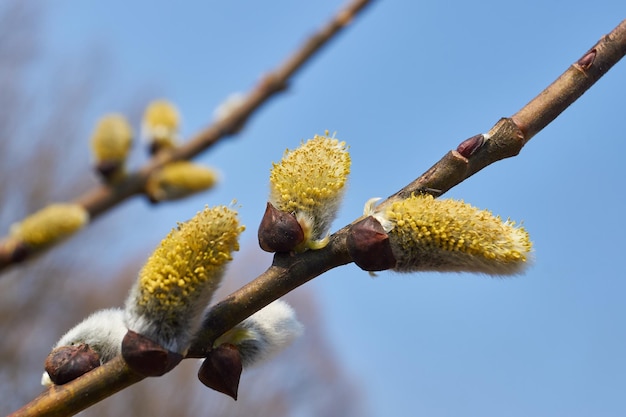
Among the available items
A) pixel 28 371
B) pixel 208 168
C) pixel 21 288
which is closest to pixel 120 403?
pixel 28 371

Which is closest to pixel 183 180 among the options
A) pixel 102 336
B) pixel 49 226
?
pixel 49 226

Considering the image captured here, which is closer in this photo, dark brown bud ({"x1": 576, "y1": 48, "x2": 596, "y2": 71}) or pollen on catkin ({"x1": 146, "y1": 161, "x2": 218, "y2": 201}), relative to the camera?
dark brown bud ({"x1": 576, "y1": 48, "x2": 596, "y2": 71})

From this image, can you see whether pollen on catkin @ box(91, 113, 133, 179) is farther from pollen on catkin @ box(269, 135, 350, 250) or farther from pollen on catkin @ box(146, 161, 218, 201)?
pollen on catkin @ box(269, 135, 350, 250)

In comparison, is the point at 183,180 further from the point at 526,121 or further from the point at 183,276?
the point at 526,121

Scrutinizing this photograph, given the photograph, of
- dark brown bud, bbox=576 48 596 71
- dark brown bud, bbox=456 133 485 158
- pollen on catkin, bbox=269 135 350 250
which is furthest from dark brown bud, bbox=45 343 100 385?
dark brown bud, bbox=576 48 596 71

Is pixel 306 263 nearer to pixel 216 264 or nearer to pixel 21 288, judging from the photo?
pixel 216 264

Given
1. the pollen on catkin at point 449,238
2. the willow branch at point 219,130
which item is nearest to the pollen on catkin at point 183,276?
the pollen on catkin at point 449,238
